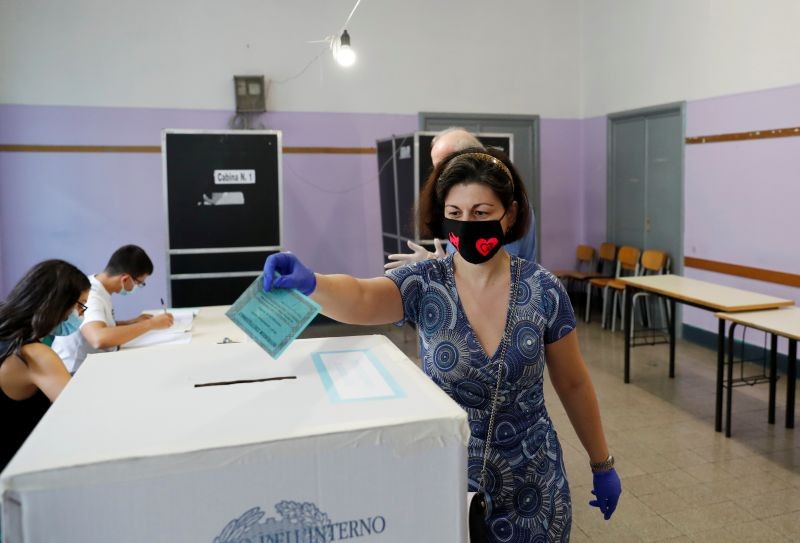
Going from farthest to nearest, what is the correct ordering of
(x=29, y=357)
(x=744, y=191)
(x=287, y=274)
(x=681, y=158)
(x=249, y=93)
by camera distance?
(x=249, y=93) → (x=681, y=158) → (x=744, y=191) → (x=29, y=357) → (x=287, y=274)

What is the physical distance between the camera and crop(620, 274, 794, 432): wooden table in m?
3.82

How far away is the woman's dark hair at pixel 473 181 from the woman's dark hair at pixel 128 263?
7.68ft

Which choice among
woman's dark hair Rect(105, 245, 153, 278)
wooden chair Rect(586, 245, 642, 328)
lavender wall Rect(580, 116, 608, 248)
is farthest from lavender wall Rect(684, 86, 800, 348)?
woman's dark hair Rect(105, 245, 153, 278)

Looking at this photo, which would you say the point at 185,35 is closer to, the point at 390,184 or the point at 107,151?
the point at 107,151

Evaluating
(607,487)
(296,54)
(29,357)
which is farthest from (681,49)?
(29,357)

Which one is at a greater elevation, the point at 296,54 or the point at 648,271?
the point at 296,54

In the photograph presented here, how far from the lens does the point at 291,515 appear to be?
0.68m

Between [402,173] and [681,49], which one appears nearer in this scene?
[402,173]

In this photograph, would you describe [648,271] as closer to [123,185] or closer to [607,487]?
[123,185]

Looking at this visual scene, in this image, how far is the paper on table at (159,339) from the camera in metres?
2.99

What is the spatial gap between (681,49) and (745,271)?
82.4 inches

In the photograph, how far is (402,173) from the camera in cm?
569

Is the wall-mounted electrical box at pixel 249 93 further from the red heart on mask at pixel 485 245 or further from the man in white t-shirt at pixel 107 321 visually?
the red heart on mask at pixel 485 245

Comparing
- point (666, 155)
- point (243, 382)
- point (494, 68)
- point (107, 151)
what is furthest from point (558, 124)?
point (243, 382)
